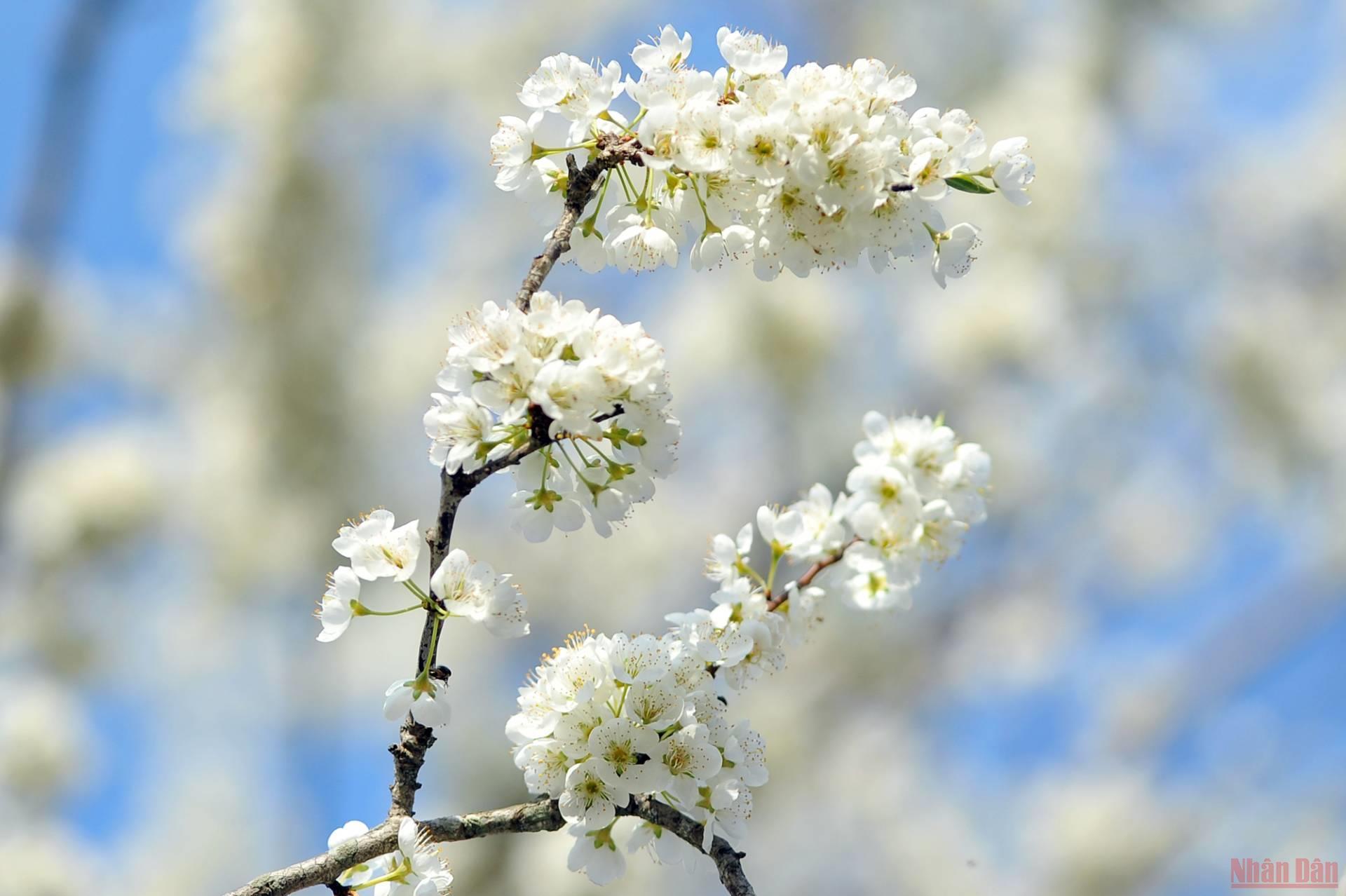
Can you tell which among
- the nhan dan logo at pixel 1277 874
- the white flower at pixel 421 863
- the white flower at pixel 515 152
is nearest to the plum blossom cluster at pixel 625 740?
the white flower at pixel 421 863

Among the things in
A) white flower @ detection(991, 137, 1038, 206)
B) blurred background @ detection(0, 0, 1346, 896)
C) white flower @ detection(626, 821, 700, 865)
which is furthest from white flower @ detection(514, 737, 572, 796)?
blurred background @ detection(0, 0, 1346, 896)

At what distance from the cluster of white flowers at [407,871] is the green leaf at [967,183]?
2.54 ft

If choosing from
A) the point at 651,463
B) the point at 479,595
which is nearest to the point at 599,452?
the point at 651,463

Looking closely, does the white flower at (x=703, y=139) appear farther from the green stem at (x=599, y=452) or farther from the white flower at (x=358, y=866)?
the white flower at (x=358, y=866)

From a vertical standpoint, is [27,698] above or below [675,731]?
above

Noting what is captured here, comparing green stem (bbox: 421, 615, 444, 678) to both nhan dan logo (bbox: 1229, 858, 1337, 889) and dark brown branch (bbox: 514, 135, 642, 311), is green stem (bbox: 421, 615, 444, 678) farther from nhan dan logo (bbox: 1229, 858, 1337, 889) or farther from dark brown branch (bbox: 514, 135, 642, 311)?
nhan dan logo (bbox: 1229, 858, 1337, 889)

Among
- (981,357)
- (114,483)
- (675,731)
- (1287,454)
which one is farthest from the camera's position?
(1287,454)

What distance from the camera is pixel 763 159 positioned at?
3.49 ft

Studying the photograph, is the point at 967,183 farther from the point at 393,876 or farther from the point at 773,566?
the point at 393,876

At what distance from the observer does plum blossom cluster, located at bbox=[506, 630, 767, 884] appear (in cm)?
97

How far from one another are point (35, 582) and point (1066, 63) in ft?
19.6

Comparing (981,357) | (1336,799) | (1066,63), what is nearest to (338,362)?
(981,357)

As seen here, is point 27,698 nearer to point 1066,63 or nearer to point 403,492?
point 403,492

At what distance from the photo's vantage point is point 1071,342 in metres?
5.63
